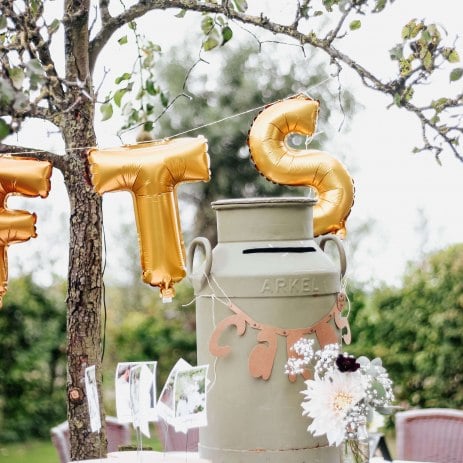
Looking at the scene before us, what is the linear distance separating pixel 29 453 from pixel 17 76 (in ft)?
15.3

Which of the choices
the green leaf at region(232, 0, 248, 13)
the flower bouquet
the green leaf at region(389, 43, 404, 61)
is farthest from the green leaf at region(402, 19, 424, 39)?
the flower bouquet

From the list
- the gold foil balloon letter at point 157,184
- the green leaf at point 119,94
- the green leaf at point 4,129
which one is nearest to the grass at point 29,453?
the green leaf at point 119,94

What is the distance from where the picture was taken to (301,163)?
307cm

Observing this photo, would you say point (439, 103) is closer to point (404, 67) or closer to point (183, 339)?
point (404, 67)

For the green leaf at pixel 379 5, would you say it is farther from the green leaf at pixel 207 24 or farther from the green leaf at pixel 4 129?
the green leaf at pixel 4 129

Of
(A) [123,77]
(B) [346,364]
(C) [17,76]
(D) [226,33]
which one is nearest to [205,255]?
(B) [346,364]

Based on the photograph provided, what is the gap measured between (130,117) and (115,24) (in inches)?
36.9

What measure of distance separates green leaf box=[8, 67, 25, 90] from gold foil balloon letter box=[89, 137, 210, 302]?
1.30ft

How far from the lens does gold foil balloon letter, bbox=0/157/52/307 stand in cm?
287

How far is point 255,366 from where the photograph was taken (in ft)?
9.41

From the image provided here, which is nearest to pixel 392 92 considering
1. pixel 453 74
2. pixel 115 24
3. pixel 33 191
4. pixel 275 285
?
pixel 453 74

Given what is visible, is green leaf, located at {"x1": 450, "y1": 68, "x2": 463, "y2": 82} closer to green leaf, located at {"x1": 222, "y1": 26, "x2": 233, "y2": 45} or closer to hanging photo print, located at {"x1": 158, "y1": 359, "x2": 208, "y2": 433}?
green leaf, located at {"x1": 222, "y1": 26, "x2": 233, "y2": 45}

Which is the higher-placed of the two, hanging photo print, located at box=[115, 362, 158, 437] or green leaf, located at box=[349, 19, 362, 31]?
green leaf, located at box=[349, 19, 362, 31]

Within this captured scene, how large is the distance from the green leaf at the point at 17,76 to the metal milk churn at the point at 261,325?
0.80m
